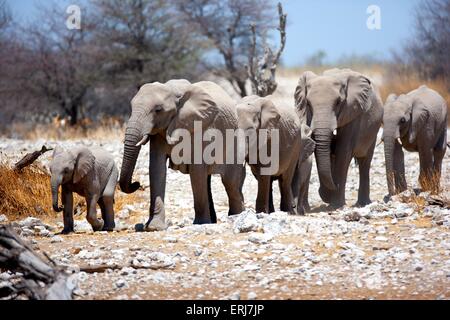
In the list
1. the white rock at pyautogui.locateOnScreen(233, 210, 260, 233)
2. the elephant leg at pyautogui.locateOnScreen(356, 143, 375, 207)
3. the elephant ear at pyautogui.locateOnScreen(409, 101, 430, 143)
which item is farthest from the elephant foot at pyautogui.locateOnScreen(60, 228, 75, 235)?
the elephant ear at pyautogui.locateOnScreen(409, 101, 430, 143)

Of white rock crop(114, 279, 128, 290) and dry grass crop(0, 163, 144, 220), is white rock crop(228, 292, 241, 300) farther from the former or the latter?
dry grass crop(0, 163, 144, 220)

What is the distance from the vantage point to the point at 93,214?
10906mm

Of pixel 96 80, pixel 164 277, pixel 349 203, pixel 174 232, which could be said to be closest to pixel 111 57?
pixel 96 80

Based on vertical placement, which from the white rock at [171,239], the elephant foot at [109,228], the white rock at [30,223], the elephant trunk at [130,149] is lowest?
the elephant foot at [109,228]

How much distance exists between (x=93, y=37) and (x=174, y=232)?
19824 mm

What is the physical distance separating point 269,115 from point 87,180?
8.32 feet

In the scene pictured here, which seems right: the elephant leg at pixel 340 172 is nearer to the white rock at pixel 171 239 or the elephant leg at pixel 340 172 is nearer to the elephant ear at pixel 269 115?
the elephant ear at pixel 269 115

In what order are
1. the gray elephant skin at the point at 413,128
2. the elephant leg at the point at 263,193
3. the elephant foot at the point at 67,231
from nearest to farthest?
the elephant foot at the point at 67,231
the elephant leg at the point at 263,193
the gray elephant skin at the point at 413,128

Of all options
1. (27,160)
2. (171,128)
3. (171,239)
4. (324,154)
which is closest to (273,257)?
(171,239)

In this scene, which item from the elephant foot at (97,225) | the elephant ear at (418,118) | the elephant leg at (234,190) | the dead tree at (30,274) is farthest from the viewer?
the elephant ear at (418,118)

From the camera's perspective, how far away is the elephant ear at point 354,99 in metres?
13.4

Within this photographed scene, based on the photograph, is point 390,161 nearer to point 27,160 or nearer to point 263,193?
point 263,193

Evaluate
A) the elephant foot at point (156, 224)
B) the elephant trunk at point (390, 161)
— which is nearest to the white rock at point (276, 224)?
the elephant foot at point (156, 224)
